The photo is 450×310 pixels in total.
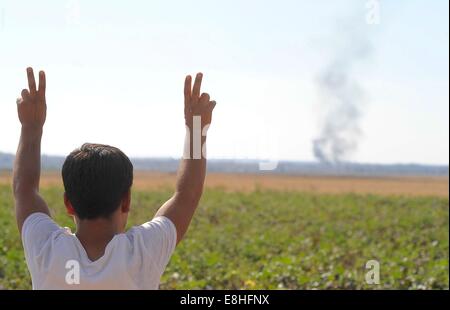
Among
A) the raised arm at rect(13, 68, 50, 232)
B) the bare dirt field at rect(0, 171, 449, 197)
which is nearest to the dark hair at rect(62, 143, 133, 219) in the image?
the raised arm at rect(13, 68, 50, 232)

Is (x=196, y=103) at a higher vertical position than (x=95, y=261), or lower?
higher

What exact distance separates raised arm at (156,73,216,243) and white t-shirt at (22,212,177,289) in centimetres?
13

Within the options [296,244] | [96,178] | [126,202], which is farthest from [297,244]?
[96,178]

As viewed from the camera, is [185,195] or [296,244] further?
[296,244]

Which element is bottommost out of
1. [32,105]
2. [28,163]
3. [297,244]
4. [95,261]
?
[297,244]

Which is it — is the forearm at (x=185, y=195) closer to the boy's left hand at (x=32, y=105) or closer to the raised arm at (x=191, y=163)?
the raised arm at (x=191, y=163)

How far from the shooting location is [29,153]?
2098mm

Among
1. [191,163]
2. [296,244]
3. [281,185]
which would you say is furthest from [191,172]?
[281,185]

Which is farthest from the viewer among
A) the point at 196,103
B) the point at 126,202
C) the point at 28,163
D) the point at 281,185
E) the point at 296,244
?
the point at 281,185

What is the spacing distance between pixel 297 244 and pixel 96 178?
366 inches

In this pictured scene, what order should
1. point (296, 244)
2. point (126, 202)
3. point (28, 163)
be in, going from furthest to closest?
point (296, 244), point (28, 163), point (126, 202)

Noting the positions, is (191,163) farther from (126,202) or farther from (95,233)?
(95,233)

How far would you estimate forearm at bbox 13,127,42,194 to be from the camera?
6.75 feet
